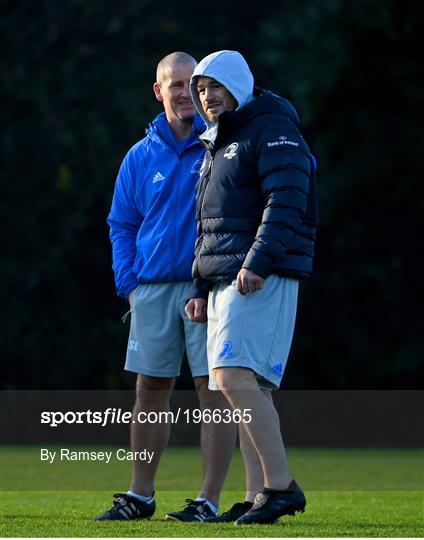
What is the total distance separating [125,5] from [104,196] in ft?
11.2

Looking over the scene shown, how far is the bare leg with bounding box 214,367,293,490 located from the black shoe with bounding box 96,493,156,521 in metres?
0.86

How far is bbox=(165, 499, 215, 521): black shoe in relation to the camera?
6684 mm

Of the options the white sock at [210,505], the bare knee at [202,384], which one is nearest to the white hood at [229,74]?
the bare knee at [202,384]

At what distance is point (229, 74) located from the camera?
21.2ft

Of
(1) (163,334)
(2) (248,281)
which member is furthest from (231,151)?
(1) (163,334)

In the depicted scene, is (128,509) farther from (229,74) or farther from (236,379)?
(229,74)

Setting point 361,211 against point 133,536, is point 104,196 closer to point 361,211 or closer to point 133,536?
point 361,211

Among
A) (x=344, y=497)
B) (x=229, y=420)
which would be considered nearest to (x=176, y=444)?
(x=344, y=497)

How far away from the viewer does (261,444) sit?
624 centimetres

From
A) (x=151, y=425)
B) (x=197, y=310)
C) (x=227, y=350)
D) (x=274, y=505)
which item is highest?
(x=197, y=310)

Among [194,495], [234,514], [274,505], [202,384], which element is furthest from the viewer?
[194,495]

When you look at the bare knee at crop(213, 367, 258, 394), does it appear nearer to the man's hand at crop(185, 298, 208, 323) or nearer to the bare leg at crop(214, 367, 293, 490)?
the bare leg at crop(214, 367, 293, 490)

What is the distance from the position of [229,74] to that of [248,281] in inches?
36.1

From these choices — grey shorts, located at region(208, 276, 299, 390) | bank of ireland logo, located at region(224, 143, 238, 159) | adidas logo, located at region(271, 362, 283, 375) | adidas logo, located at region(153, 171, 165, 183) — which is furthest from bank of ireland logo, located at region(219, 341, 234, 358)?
adidas logo, located at region(153, 171, 165, 183)
